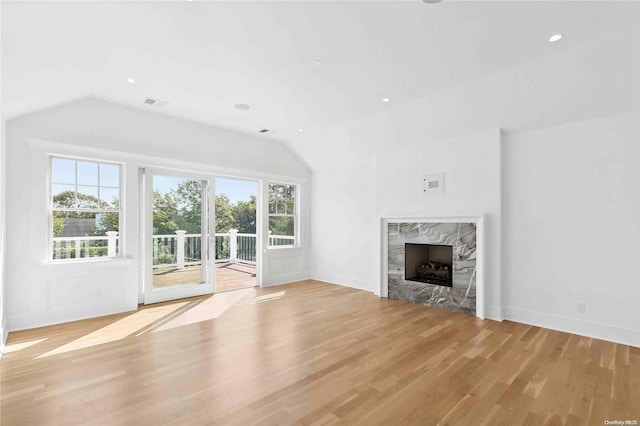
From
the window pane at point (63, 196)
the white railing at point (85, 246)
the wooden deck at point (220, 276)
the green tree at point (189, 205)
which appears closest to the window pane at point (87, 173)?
the window pane at point (63, 196)

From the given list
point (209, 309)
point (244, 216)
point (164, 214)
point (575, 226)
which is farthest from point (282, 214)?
point (575, 226)

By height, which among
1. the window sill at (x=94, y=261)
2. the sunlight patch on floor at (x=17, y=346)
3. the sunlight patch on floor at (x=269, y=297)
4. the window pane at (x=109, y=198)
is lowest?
the sunlight patch on floor at (x=269, y=297)

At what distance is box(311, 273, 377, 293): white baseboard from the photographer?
6.01 meters

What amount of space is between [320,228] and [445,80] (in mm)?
4141

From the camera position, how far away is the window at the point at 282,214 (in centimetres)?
668

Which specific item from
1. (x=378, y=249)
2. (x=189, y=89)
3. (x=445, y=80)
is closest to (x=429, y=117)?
(x=445, y=80)

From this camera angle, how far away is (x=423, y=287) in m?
4.96

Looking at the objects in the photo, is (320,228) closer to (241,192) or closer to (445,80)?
(241,192)

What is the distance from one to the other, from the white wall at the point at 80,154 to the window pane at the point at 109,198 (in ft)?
0.44

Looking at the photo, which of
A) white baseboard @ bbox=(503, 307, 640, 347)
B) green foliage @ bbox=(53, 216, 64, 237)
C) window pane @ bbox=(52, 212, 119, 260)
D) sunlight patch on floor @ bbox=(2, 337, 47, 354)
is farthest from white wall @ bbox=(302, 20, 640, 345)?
sunlight patch on floor @ bbox=(2, 337, 47, 354)

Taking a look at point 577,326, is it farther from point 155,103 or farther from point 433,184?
point 155,103

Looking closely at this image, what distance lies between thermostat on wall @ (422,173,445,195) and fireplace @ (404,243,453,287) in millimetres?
888

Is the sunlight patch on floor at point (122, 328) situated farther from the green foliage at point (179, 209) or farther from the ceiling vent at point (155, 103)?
the ceiling vent at point (155, 103)

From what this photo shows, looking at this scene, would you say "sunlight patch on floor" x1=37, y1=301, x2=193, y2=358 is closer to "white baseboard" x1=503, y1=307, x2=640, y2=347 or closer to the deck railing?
the deck railing
